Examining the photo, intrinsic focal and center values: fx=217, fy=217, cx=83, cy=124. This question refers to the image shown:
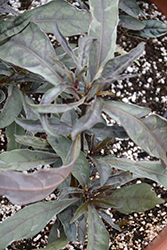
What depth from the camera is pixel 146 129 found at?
47 cm

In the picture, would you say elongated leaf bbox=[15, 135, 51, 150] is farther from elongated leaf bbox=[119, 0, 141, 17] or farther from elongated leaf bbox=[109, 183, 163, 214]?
elongated leaf bbox=[119, 0, 141, 17]

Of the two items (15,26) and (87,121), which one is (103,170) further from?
(15,26)

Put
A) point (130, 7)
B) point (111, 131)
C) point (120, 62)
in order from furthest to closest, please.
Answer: point (130, 7), point (111, 131), point (120, 62)

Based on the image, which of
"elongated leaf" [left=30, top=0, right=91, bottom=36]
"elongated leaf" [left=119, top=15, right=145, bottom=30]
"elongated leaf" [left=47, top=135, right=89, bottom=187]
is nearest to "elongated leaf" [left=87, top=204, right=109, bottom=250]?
"elongated leaf" [left=47, top=135, right=89, bottom=187]

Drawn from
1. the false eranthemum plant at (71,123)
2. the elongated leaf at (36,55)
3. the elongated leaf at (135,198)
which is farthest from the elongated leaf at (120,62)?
the elongated leaf at (135,198)

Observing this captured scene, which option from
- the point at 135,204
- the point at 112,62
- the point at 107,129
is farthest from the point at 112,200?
the point at 112,62

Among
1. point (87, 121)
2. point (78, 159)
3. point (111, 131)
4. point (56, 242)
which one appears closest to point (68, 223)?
point (56, 242)

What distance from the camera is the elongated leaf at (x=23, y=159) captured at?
0.58m

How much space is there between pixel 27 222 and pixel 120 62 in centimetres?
49

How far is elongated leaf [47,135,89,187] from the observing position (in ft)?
1.84

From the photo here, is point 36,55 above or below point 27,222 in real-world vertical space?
above

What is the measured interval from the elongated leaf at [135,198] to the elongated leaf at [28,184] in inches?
11.1

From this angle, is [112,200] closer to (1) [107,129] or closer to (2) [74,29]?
(1) [107,129]

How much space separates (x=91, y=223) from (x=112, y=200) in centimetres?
9
